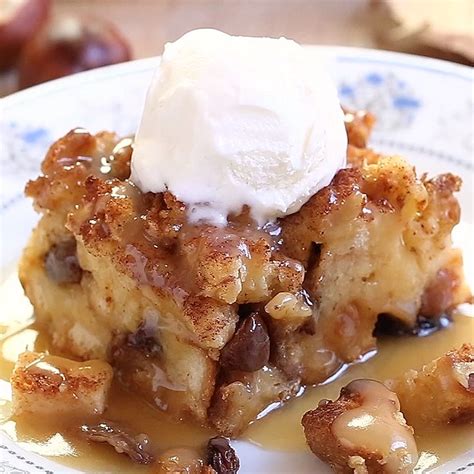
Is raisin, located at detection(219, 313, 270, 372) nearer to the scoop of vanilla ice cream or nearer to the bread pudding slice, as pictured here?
the bread pudding slice

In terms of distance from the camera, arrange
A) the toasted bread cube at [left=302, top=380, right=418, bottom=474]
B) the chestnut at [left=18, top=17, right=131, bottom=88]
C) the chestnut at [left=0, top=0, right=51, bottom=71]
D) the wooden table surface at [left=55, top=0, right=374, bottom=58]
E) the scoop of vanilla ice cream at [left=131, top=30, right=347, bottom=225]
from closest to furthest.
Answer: the toasted bread cube at [left=302, top=380, right=418, bottom=474] < the scoop of vanilla ice cream at [left=131, top=30, right=347, bottom=225] < the chestnut at [left=18, top=17, right=131, bottom=88] < the chestnut at [left=0, top=0, right=51, bottom=71] < the wooden table surface at [left=55, top=0, right=374, bottom=58]

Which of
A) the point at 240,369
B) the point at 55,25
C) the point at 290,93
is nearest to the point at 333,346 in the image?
the point at 240,369

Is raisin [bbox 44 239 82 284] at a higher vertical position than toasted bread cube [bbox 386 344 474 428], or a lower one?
higher

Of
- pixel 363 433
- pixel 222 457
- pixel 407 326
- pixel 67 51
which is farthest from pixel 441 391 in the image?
pixel 67 51

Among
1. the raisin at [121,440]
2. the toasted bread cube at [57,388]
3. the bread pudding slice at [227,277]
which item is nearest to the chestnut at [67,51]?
the bread pudding slice at [227,277]

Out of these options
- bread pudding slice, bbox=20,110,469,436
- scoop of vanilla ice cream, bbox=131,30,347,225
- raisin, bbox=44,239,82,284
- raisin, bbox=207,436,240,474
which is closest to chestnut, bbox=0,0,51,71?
bread pudding slice, bbox=20,110,469,436

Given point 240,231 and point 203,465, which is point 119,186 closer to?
point 240,231
